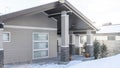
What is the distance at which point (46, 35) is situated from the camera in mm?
15094

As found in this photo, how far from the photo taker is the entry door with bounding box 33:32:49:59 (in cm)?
1430

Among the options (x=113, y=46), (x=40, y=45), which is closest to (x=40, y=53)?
(x=40, y=45)

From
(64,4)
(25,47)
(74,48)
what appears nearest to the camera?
(64,4)

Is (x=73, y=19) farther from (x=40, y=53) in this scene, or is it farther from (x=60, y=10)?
(x=40, y=53)

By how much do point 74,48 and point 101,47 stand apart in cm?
297

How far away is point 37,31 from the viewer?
1438 centimetres

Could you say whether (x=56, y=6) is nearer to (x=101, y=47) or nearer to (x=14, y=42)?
(x=14, y=42)

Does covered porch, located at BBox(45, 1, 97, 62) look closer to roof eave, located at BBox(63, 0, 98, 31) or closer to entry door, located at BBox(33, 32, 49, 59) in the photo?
roof eave, located at BBox(63, 0, 98, 31)

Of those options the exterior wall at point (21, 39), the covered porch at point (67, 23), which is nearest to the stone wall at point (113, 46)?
the covered porch at point (67, 23)

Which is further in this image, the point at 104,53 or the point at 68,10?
the point at 104,53

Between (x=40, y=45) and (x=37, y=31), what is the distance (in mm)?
1160

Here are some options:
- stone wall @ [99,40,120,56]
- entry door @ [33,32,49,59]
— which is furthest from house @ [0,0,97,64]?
stone wall @ [99,40,120,56]

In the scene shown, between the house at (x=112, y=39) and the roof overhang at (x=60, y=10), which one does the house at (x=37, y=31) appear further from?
the house at (x=112, y=39)

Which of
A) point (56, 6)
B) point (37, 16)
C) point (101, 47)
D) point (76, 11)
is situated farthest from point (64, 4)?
point (101, 47)
